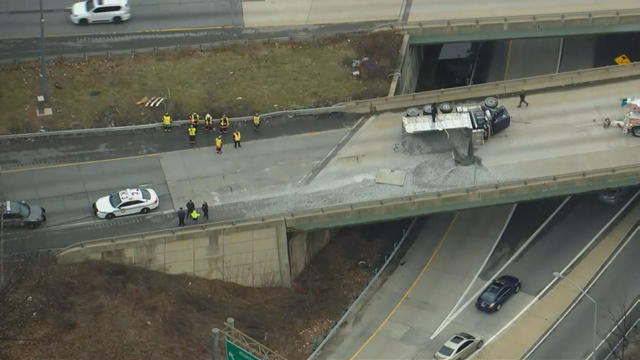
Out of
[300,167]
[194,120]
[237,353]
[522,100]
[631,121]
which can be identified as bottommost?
[237,353]

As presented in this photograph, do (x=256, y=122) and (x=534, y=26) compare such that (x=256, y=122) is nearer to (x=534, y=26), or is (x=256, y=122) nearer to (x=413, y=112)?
(x=413, y=112)

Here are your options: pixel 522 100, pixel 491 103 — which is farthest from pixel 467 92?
pixel 522 100

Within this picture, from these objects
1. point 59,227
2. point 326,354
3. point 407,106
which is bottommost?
point 326,354

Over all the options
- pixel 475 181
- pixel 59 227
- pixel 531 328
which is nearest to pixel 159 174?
pixel 59 227

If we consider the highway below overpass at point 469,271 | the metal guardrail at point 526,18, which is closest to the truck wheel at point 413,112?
the highway below overpass at point 469,271

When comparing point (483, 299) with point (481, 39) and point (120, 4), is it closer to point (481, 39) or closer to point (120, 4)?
point (481, 39)

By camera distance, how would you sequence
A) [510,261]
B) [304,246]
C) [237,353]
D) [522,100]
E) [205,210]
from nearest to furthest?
[237,353] → [205,210] → [304,246] → [510,261] → [522,100]

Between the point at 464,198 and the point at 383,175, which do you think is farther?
the point at 383,175
